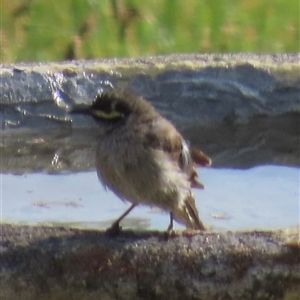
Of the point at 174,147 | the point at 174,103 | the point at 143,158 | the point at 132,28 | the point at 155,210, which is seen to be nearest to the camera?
the point at 143,158

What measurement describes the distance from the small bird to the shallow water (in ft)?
0.68

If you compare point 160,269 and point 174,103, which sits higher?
point 160,269

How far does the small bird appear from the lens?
440cm

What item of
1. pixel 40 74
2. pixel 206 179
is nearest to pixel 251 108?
pixel 206 179

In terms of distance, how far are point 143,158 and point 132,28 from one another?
4528 millimetres

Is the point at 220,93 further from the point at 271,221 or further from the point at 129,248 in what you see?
the point at 129,248

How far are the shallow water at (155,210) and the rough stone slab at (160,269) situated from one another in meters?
0.97

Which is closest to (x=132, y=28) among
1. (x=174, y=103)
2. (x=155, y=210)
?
(x=174, y=103)

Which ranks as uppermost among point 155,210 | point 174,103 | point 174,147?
point 174,147

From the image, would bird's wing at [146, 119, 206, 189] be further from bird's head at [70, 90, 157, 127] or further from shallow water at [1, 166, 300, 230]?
shallow water at [1, 166, 300, 230]

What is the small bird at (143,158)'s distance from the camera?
14.4 ft

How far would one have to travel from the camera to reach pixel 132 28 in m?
8.80

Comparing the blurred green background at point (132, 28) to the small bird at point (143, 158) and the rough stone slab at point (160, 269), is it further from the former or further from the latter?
the rough stone slab at point (160, 269)

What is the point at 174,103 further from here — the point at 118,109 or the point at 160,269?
the point at 160,269
